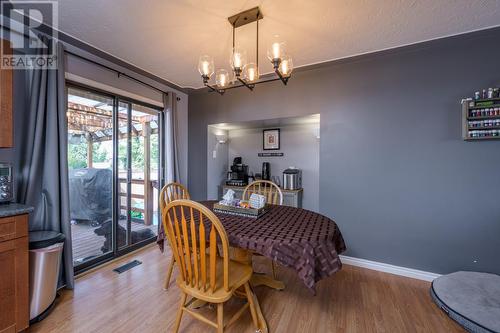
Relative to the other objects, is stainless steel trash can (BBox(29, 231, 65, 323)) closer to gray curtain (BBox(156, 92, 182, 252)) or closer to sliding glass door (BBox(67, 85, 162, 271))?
sliding glass door (BBox(67, 85, 162, 271))

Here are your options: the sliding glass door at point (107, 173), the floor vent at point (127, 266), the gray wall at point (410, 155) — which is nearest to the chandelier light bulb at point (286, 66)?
the gray wall at point (410, 155)

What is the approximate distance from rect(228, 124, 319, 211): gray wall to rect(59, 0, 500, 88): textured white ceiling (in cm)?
124

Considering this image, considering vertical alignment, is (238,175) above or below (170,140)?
below

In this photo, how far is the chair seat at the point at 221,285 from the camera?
49.9 inches

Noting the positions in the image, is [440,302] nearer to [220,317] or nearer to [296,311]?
[296,311]

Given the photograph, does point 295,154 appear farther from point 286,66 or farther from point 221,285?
point 221,285

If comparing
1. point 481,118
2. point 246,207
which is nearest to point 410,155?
point 481,118

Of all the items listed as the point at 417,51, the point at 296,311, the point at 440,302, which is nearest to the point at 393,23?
the point at 417,51

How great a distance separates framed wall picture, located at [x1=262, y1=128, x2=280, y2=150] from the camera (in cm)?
359

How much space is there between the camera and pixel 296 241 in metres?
1.29

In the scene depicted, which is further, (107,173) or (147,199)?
(147,199)

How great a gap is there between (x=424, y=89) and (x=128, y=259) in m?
3.78
